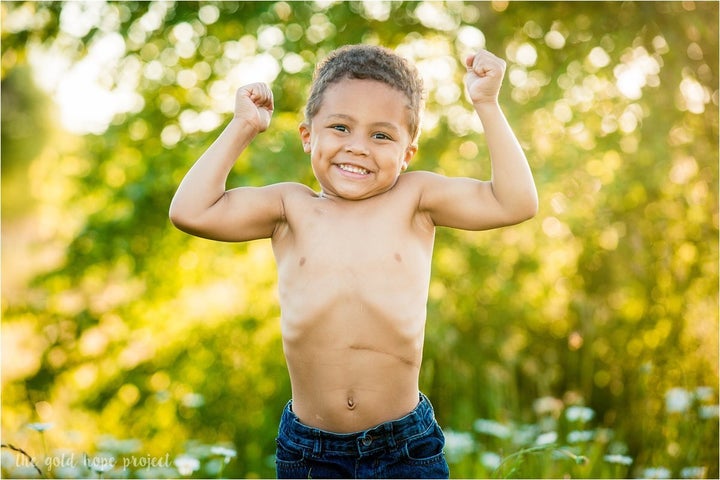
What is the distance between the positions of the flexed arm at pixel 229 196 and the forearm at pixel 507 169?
0.57 meters

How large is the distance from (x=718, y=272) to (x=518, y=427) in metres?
1.31

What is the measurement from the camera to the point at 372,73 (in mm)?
1932

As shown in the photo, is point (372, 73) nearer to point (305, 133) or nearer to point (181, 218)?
point (305, 133)

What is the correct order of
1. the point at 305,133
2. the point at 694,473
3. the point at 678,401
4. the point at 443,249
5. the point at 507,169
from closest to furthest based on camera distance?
the point at 507,169
the point at 305,133
the point at 694,473
the point at 678,401
the point at 443,249

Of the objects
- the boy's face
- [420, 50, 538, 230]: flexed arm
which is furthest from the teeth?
[420, 50, 538, 230]: flexed arm

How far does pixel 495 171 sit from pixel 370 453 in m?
0.75

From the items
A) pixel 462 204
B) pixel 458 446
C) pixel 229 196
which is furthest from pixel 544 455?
pixel 229 196

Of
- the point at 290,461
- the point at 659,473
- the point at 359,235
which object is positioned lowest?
the point at 659,473

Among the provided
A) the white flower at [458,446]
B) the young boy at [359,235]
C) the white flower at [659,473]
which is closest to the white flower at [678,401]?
the white flower at [659,473]

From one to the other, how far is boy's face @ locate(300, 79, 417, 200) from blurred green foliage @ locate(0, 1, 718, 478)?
1630 mm

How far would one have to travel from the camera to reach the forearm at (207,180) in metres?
1.87

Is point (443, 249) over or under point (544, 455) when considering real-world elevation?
over

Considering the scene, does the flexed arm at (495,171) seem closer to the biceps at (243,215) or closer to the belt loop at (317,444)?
the biceps at (243,215)

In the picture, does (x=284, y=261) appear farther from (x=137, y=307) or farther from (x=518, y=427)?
(x=137, y=307)
